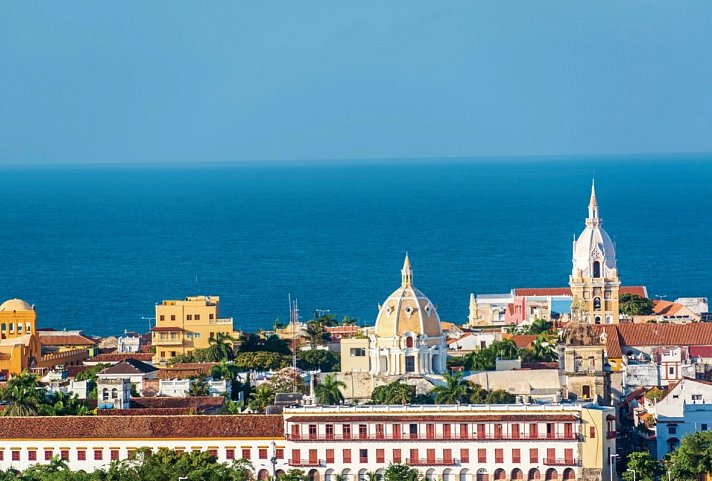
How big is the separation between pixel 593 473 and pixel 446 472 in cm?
568

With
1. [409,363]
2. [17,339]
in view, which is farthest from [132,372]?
[17,339]

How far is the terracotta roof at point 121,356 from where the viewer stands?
12731 centimetres

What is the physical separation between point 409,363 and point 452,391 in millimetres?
9489

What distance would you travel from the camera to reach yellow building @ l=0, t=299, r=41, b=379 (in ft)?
417

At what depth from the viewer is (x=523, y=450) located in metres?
92.0

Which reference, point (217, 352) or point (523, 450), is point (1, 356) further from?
point (523, 450)

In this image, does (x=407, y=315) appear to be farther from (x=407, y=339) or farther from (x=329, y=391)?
(x=329, y=391)

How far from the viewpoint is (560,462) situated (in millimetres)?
91750

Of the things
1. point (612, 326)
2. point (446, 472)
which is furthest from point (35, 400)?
point (612, 326)

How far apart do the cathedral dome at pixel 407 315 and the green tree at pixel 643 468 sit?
24.8m

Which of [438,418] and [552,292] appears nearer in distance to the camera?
[438,418]

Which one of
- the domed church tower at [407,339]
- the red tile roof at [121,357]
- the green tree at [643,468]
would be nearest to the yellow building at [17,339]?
the red tile roof at [121,357]

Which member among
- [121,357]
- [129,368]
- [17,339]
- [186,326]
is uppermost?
[186,326]

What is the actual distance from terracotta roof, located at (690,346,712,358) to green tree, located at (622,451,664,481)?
35347mm
